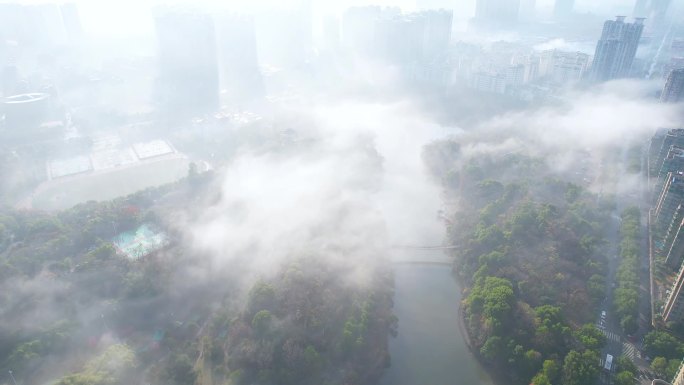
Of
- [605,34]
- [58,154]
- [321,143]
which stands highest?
[605,34]

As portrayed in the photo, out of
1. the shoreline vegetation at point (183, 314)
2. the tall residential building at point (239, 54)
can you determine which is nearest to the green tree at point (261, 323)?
the shoreline vegetation at point (183, 314)

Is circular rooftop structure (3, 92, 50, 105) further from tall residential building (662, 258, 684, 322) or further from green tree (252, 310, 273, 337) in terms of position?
tall residential building (662, 258, 684, 322)

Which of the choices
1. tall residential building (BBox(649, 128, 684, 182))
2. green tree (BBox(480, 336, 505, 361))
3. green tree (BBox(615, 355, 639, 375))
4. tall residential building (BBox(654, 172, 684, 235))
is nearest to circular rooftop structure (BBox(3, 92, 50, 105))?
green tree (BBox(480, 336, 505, 361))

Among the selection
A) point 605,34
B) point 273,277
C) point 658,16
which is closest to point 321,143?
point 273,277

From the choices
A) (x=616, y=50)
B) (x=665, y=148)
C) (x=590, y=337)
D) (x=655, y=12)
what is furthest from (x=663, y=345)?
(x=655, y=12)

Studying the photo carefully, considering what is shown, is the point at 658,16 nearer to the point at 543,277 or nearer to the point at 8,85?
the point at 543,277

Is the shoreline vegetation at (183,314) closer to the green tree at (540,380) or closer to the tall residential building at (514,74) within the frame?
the green tree at (540,380)
